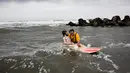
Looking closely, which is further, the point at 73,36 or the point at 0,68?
the point at 73,36

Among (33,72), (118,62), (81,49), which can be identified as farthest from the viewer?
(81,49)

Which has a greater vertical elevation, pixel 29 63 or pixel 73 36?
pixel 73 36

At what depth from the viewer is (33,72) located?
27.3ft

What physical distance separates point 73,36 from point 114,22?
31.8 m

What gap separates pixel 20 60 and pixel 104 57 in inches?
195

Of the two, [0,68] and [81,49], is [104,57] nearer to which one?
[81,49]

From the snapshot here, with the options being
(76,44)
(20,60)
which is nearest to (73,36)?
(76,44)

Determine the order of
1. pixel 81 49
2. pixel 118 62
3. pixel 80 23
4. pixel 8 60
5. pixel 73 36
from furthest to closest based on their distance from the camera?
pixel 80 23 → pixel 73 36 → pixel 81 49 → pixel 8 60 → pixel 118 62

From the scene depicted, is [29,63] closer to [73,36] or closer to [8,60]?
[8,60]

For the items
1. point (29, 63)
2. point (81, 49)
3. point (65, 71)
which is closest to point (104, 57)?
point (81, 49)

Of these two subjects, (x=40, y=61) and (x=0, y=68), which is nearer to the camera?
(x=0, y=68)

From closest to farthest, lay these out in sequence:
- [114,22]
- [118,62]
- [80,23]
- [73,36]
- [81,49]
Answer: [118,62] < [81,49] < [73,36] < [114,22] < [80,23]

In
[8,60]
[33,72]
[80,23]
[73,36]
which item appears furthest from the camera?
[80,23]

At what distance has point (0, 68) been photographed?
28.9 feet
